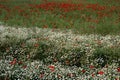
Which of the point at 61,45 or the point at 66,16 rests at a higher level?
the point at 61,45

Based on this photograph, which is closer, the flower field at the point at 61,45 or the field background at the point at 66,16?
the flower field at the point at 61,45

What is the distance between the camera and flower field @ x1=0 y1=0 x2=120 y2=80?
928 centimetres

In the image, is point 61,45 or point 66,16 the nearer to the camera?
point 61,45

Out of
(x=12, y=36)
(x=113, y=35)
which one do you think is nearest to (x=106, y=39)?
(x=113, y=35)

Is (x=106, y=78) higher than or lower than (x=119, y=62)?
higher

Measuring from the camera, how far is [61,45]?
12.8m

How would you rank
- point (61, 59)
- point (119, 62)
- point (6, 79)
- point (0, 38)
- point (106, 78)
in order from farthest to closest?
point (0, 38)
point (61, 59)
point (119, 62)
point (6, 79)
point (106, 78)

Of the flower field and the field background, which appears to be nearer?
the flower field

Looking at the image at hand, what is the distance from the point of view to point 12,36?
14.1 meters

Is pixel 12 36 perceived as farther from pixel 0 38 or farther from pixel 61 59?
pixel 61 59

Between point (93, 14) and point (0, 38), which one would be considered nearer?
point (0, 38)

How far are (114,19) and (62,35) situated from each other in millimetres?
5672

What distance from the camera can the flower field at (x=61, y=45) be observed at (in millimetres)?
9281

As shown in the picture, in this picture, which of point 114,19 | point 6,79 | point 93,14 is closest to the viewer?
point 6,79
